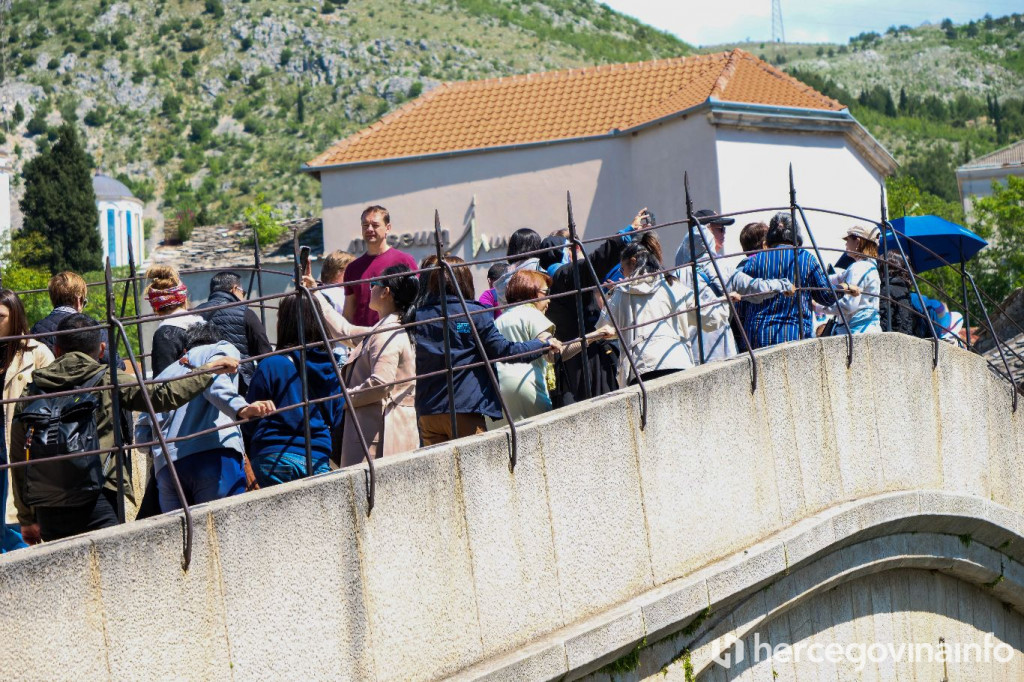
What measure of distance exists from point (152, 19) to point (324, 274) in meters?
120

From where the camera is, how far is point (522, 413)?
22.9 ft

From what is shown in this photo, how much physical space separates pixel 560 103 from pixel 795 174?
6.78m

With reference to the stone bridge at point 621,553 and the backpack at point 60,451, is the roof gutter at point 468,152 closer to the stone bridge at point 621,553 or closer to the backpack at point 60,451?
the stone bridge at point 621,553

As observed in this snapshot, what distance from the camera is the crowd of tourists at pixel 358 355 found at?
17.6ft

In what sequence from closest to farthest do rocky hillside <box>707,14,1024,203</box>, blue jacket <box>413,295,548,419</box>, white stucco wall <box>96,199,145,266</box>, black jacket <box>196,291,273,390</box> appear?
blue jacket <box>413,295,548,419</box>, black jacket <box>196,291,273,390</box>, white stucco wall <box>96,199,145,266</box>, rocky hillside <box>707,14,1024,203</box>

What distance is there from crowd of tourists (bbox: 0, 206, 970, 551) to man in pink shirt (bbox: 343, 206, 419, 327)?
0.01 meters

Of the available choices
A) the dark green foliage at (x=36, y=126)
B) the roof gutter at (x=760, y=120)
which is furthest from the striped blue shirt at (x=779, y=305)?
the dark green foliage at (x=36, y=126)

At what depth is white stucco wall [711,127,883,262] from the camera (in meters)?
24.3

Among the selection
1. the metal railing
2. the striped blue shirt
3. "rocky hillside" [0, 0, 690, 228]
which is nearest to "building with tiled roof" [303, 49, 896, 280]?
the striped blue shirt

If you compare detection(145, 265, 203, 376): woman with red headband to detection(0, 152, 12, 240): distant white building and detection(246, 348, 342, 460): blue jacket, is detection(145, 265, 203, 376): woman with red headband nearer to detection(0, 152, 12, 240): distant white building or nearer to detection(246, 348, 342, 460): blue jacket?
detection(246, 348, 342, 460): blue jacket

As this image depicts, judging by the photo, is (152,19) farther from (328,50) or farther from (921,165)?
(921,165)

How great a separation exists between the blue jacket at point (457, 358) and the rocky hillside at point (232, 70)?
8779cm

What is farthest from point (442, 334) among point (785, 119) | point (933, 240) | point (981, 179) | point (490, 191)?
point (981, 179)

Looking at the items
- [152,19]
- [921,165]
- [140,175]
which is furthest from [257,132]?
[921,165]
